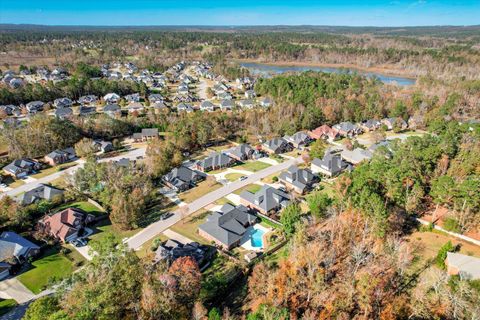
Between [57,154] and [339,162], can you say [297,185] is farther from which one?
[57,154]

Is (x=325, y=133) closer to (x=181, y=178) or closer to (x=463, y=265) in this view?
(x=181, y=178)

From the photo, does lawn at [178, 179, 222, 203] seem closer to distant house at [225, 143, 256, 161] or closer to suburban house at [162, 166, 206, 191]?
suburban house at [162, 166, 206, 191]

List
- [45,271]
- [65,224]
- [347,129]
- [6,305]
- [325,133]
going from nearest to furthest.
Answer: [6,305] → [45,271] → [65,224] → [325,133] → [347,129]

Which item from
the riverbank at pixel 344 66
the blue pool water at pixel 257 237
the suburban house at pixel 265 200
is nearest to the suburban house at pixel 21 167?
the suburban house at pixel 265 200

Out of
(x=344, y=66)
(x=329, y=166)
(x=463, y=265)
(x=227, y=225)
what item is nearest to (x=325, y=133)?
(x=329, y=166)

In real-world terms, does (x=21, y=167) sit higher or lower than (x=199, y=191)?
higher
